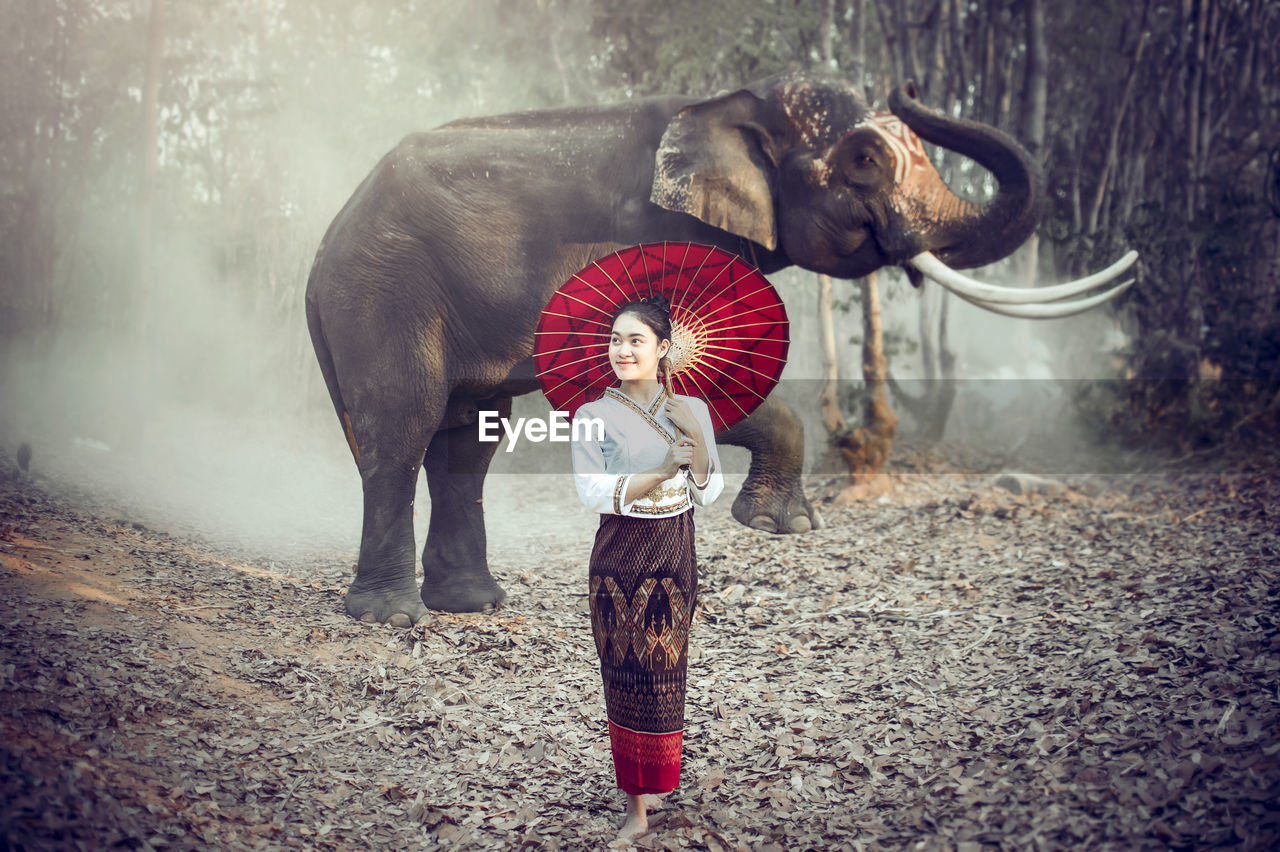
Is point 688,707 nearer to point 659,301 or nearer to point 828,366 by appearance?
point 659,301

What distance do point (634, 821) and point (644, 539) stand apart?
0.85 m

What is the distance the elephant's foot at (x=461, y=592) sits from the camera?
15.3 ft

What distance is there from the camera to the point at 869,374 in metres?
7.94

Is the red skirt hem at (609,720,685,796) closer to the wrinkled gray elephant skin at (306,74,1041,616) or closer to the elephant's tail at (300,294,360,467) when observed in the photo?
the wrinkled gray elephant skin at (306,74,1041,616)

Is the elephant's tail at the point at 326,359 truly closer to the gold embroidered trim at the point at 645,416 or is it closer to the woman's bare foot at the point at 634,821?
the gold embroidered trim at the point at 645,416

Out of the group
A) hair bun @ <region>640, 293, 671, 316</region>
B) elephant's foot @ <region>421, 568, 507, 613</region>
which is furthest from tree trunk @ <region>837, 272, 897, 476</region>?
hair bun @ <region>640, 293, 671, 316</region>

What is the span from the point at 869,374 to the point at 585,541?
3.04 m

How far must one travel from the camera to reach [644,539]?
8.44 feet

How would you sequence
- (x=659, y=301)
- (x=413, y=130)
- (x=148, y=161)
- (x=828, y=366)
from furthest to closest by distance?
(x=413, y=130) < (x=828, y=366) < (x=148, y=161) < (x=659, y=301)

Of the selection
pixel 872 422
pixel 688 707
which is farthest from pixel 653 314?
pixel 872 422

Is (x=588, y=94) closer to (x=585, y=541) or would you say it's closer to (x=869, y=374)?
(x=869, y=374)

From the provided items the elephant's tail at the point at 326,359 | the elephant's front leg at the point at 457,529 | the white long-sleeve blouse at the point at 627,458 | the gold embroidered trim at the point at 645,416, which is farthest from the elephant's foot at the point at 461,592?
the gold embroidered trim at the point at 645,416

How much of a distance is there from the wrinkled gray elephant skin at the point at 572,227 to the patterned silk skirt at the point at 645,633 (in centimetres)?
189

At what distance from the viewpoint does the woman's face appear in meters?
2.53
